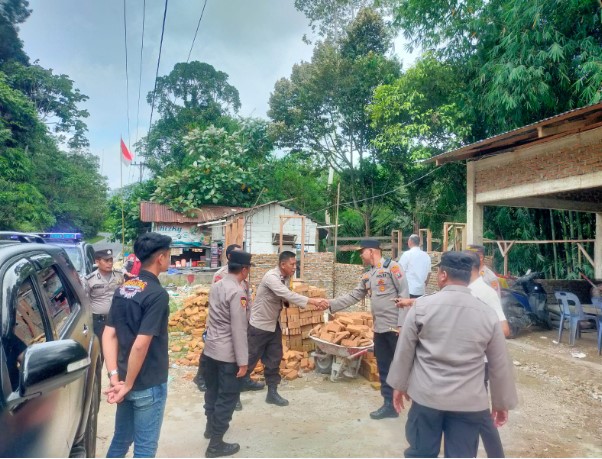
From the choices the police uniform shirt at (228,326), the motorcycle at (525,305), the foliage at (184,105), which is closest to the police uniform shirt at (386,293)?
the police uniform shirt at (228,326)

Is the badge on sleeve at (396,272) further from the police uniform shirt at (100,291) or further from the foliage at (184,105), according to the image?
the foliage at (184,105)

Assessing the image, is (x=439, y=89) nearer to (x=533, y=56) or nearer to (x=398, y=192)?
(x=533, y=56)

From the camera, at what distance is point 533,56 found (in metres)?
11.5

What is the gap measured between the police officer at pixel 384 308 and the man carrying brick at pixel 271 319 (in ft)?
2.47

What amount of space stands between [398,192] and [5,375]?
887 inches

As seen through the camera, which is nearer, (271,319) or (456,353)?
(456,353)

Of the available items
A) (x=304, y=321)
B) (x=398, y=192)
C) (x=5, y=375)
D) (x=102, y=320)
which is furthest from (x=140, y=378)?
(x=398, y=192)

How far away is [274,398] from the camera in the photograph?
4887mm

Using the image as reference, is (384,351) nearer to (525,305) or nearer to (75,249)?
(525,305)

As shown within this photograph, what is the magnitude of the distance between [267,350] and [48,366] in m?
3.45

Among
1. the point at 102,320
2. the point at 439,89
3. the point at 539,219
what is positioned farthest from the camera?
the point at 439,89

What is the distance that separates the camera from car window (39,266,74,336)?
2.83m

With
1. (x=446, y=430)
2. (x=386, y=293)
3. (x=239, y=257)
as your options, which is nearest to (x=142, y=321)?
(x=239, y=257)

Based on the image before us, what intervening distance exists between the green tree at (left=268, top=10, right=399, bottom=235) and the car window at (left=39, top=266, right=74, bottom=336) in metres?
18.7
